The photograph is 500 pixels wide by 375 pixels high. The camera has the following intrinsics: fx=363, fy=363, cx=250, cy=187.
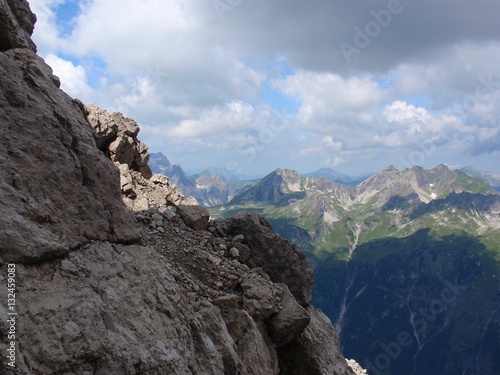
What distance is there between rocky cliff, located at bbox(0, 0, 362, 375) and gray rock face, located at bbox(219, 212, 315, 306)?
1635mm

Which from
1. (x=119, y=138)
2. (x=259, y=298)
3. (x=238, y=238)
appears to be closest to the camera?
(x=259, y=298)

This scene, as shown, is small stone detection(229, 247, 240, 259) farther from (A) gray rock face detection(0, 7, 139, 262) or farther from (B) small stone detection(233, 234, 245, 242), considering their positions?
(A) gray rock face detection(0, 7, 139, 262)

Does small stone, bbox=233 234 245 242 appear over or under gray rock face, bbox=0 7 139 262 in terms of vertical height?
under

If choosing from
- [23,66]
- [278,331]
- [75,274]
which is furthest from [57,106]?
[278,331]

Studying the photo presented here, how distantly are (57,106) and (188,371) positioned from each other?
13.1m

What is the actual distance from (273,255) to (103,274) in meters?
15.6

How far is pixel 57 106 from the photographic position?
16.9 metres

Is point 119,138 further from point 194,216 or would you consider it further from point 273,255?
point 273,255

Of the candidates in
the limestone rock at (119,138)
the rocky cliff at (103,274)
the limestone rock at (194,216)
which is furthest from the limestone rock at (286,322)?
the limestone rock at (119,138)

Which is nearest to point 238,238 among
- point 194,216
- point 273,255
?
point 273,255

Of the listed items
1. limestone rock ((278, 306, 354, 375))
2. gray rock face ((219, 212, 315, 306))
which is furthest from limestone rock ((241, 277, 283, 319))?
gray rock face ((219, 212, 315, 306))

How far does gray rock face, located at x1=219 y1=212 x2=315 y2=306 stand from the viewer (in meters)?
27.3

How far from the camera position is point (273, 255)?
90.6 ft

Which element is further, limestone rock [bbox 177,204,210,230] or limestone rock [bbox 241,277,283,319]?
limestone rock [bbox 177,204,210,230]
